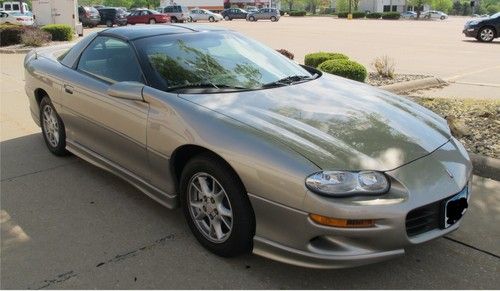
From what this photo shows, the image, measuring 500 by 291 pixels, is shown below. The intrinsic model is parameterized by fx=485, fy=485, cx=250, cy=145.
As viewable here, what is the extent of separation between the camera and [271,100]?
137 inches

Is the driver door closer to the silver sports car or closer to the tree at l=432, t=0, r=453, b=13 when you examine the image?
the silver sports car

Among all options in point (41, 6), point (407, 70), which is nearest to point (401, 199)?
point (407, 70)

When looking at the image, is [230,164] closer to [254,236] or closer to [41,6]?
[254,236]

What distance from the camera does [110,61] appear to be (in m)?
4.22

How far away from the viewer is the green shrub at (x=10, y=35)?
17.3 meters

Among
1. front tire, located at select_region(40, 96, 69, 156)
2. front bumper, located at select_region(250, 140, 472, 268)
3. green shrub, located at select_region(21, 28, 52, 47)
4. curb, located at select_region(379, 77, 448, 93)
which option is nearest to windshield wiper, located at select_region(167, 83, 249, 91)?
front bumper, located at select_region(250, 140, 472, 268)

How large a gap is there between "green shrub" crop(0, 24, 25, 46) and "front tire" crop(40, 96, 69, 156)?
1392 centimetres

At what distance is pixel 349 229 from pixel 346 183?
0.25 meters

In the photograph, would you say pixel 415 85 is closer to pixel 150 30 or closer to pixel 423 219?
pixel 150 30

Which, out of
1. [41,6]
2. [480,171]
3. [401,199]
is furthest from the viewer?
[41,6]

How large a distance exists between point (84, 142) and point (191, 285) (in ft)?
6.83

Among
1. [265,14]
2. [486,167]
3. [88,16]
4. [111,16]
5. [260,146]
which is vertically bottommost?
[486,167]

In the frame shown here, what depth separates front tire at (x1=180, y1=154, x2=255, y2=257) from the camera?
2.91m

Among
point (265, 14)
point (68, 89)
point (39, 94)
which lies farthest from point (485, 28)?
point (265, 14)
